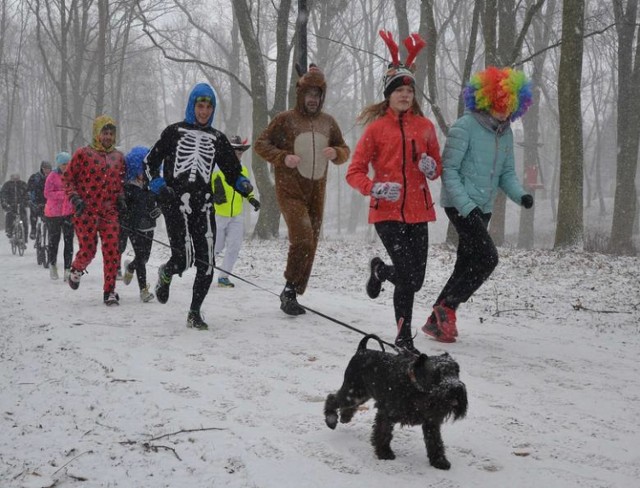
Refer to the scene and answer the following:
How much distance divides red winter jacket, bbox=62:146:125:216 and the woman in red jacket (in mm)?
3680

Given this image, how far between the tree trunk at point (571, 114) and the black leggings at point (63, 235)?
28.7 ft

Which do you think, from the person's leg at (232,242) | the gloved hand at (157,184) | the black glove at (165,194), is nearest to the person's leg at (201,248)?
the black glove at (165,194)

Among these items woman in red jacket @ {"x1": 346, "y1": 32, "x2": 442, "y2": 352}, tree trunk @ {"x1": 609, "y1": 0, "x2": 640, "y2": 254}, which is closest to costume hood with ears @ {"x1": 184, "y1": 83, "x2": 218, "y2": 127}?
woman in red jacket @ {"x1": 346, "y1": 32, "x2": 442, "y2": 352}

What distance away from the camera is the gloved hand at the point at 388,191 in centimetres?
484

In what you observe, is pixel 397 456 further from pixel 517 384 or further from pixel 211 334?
pixel 211 334

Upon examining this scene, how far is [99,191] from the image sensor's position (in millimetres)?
7441

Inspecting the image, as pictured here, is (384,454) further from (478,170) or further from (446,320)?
(478,170)

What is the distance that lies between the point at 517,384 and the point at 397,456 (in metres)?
1.56

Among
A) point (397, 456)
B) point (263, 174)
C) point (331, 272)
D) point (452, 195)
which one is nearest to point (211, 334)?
point (452, 195)

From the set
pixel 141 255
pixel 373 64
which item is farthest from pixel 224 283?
pixel 373 64

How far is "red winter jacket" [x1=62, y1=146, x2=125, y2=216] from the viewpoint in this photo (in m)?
7.33

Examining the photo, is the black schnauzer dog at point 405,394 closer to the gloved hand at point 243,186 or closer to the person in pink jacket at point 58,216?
the gloved hand at point 243,186

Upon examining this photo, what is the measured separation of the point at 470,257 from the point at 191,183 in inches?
107

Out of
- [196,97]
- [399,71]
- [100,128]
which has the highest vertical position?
[399,71]
